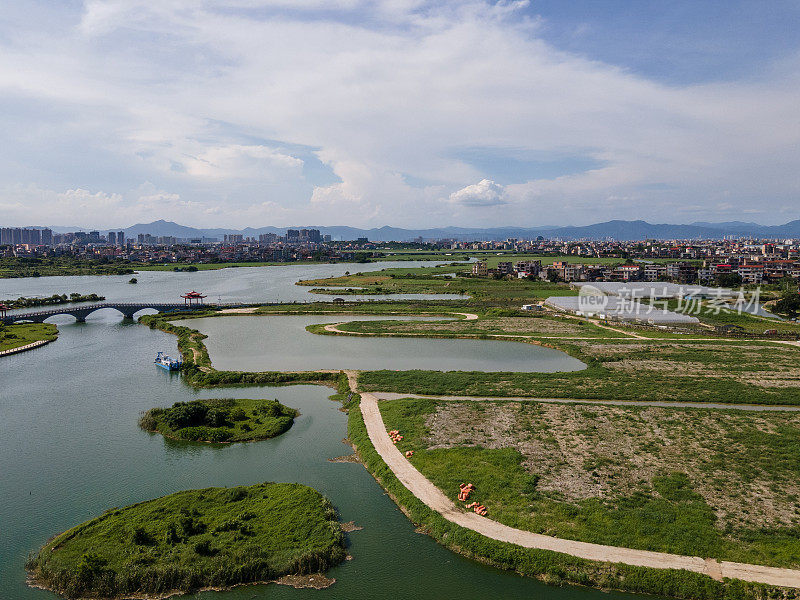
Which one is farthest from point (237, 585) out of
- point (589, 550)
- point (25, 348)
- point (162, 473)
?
point (25, 348)

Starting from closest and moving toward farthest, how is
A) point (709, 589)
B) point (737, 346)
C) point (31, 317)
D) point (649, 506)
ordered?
point (709, 589)
point (649, 506)
point (737, 346)
point (31, 317)

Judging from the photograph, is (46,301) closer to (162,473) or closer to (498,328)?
(498,328)

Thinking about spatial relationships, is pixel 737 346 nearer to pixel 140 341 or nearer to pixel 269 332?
pixel 269 332

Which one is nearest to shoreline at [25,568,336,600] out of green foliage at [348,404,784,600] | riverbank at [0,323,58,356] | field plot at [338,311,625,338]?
green foliage at [348,404,784,600]

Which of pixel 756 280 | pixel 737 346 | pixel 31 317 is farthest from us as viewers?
pixel 756 280

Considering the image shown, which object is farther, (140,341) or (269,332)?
(269,332)

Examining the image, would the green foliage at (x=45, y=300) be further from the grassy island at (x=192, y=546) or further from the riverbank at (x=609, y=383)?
the grassy island at (x=192, y=546)

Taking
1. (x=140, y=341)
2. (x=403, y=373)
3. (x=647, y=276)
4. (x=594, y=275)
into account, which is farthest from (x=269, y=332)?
(x=647, y=276)
